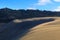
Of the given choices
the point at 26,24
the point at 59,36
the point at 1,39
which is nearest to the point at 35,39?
the point at 59,36

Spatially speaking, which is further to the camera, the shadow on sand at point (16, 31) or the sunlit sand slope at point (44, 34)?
the shadow on sand at point (16, 31)

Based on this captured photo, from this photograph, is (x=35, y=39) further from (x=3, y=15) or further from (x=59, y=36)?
(x=3, y=15)

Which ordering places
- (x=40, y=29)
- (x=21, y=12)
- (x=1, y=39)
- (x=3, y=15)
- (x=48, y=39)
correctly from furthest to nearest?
(x=21, y=12) < (x=3, y=15) < (x=1, y=39) < (x=40, y=29) < (x=48, y=39)

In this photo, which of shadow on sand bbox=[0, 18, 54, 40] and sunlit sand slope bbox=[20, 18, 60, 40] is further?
shadow on sand bbox=[0, 18, 54, 40]

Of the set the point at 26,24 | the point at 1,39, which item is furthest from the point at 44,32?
the point at 26,24

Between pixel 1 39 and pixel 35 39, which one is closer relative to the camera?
pixel 35 39

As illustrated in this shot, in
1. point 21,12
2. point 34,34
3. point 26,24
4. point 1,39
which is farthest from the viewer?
point 21,12

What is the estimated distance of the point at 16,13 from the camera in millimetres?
68250

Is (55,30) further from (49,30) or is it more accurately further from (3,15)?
(3,15)

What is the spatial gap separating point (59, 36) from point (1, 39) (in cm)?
579

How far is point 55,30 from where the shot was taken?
56.6 feet

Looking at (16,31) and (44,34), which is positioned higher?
(16,31)

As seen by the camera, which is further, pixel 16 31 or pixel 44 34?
pixel 16 31

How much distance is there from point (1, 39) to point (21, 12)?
50714mm
